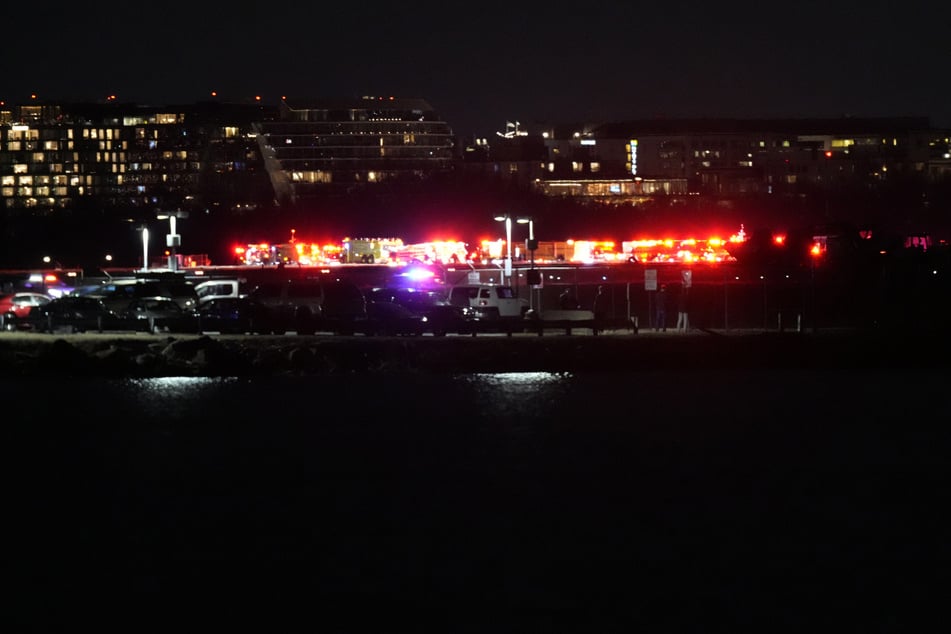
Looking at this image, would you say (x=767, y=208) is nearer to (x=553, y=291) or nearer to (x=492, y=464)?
(x=553, y=291)

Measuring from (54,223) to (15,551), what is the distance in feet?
304

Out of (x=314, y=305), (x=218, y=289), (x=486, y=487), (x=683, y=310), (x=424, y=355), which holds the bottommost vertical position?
(x=486, y=487)

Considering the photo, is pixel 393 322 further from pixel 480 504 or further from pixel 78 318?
pixel 480 504

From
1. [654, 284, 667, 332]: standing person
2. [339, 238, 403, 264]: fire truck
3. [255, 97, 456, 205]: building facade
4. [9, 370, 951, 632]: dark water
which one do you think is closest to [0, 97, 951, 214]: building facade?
[255, 97, 456, 205]: building facade

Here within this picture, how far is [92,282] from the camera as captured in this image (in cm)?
5469

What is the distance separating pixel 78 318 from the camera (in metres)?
41.5

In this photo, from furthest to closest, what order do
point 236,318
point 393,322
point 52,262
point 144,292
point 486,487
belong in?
point 52,262 < point 144,292 < point 236,318 < point 393,322 < point 486,487

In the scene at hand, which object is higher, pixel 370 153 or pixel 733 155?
pixel 370 153

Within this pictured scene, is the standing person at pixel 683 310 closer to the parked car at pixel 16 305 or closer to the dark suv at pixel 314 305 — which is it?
the dark suv at pixel 314 305

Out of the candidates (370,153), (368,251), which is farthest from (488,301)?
(370,153)

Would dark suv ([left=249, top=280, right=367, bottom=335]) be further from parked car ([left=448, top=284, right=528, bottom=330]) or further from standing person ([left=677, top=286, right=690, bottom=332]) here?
standing person ([left=677, top=286, right=690, bottom=332])

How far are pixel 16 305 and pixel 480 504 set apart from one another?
2768 centimetres

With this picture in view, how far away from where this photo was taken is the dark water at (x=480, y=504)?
51.7ft

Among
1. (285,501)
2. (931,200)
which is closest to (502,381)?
(285,501)
